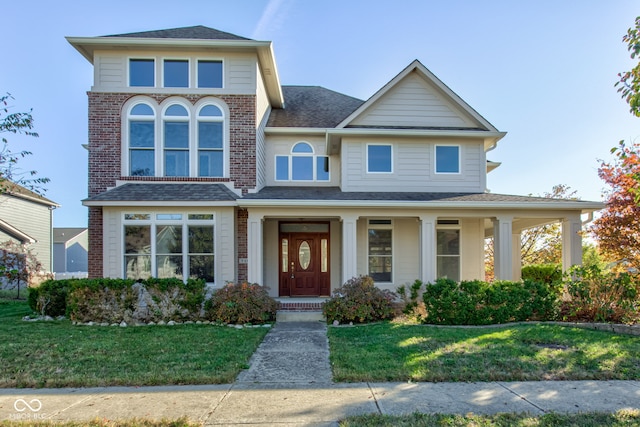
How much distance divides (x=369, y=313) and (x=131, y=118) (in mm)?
8815

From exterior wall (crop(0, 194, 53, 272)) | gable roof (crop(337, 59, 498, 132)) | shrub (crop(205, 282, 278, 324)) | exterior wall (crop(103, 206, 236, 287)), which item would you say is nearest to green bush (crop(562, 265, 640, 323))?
gable roof (crop(337, 59, 498, 132))

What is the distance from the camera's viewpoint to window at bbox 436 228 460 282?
39.1ft

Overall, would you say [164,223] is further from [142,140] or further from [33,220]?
[33,220]

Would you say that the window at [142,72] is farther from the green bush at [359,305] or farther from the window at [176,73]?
the green bush at [359,305]

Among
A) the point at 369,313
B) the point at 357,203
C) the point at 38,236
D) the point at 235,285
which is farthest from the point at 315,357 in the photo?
the point at 38,236

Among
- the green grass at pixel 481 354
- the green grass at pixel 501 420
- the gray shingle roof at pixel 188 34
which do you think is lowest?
the green grass at pixel 481 354

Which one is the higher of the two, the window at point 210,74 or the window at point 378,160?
the window at point 210,74

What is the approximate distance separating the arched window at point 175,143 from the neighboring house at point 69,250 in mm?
29755

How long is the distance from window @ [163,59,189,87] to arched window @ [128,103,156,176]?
3.32 ft

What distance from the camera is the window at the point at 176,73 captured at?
10867 mm

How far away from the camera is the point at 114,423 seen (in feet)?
12.2

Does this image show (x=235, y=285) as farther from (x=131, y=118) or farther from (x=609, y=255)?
(x=609, y=255)

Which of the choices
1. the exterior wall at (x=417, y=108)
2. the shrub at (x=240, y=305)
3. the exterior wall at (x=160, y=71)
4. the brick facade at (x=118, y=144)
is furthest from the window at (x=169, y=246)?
the exterior wall at (x=417, y=108)

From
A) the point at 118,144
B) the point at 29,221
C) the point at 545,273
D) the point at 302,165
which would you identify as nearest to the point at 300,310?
the point at 302,165
